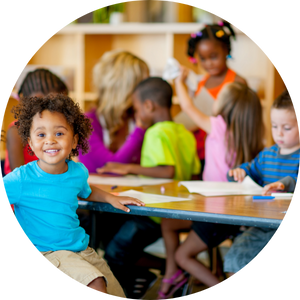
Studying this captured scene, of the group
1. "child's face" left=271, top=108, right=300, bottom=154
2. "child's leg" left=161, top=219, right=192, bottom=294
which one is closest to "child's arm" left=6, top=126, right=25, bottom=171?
"child's leg" left=161, top=219, right=192, bottom=294

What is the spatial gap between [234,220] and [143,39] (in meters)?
2.32

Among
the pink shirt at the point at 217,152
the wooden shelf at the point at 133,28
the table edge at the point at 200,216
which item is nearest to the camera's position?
the table edge at the point at 200,216

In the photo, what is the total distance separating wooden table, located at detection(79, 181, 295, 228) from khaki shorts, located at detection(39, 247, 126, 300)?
167 mm

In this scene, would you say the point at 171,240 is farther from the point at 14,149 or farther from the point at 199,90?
the point at 199,90

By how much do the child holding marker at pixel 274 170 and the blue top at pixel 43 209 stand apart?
0.62 m

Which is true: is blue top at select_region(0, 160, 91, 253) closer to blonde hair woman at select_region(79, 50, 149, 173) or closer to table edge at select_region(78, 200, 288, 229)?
table edge at select_region(78, 200, 288, 229)

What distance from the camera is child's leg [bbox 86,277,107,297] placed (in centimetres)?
106

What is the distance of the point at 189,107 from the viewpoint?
6.54 ft

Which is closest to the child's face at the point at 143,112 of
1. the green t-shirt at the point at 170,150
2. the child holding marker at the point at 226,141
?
the green t-shirt at the point at 170,150

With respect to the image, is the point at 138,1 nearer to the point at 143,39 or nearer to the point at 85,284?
the point at 143,39

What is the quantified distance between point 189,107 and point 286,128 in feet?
2.28

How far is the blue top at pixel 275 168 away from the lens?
1386mm

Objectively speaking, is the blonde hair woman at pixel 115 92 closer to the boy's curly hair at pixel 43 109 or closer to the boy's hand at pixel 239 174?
the boy's hand at pixel 239 174

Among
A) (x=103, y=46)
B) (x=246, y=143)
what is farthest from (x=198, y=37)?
(x=103, y=46)
